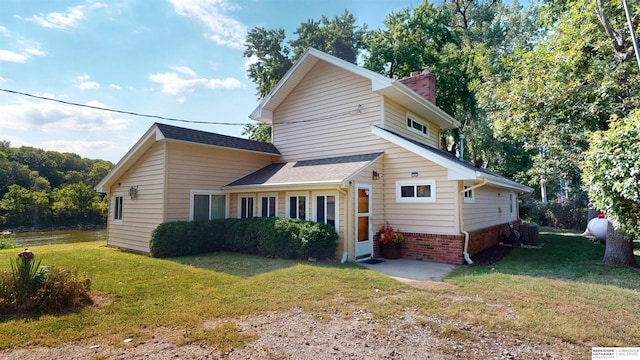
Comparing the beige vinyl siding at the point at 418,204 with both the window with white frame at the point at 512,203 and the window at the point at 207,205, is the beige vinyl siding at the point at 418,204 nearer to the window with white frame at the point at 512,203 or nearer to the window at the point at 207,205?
the window at the point at 207,205

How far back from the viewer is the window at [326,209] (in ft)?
30.9

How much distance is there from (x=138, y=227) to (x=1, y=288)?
6.81 metres

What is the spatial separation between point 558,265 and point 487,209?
155 inches

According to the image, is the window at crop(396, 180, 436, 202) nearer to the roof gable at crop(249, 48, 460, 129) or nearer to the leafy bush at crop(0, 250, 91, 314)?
the roof gable at crop(249, 48, 460, 129)

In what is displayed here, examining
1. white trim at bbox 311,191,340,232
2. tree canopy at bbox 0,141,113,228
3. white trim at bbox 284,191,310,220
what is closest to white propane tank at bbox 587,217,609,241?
white trim at bbox 311,191,340,232

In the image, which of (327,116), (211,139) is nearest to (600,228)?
(327,116)

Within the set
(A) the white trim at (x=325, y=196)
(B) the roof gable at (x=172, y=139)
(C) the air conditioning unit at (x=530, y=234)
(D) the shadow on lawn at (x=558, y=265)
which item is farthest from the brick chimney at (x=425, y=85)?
(A) the white trim at (x=325, y=196)

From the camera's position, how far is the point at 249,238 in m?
10.0

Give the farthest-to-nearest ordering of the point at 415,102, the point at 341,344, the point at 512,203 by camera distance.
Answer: the point at 512,203
the point at 415,102
the point at 341,344

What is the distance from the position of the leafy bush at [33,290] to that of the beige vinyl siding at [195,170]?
5.35 m

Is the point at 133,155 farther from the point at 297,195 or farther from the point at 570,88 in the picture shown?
the point at 570,88

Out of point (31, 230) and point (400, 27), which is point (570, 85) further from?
point (31, 230)

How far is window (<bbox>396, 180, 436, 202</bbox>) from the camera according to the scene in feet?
30.7

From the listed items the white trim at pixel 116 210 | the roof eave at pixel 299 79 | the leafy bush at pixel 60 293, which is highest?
the roof eave at pixel 299 79
